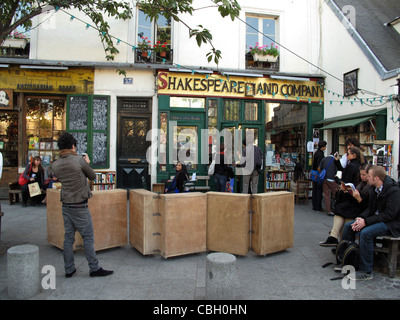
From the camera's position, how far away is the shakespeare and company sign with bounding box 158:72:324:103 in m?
10.3

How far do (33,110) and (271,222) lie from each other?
8.53 metres

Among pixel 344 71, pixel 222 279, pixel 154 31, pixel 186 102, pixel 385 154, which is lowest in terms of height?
pixel 222 279

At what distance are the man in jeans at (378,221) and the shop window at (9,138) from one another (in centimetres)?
986

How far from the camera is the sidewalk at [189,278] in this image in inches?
153

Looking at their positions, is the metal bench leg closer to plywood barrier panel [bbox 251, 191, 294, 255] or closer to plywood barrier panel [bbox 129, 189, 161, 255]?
plywood barrier panel [bbox 251, 191, 294, 255]

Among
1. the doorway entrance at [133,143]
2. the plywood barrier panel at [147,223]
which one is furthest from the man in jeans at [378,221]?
the doorway entrance at [133,143]

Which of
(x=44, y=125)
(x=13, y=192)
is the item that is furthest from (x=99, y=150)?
(x=13, y=192)

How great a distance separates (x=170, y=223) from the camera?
4.92 metres

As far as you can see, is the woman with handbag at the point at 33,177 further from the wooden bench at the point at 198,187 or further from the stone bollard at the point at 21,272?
the stone bollard at the point at 21,272

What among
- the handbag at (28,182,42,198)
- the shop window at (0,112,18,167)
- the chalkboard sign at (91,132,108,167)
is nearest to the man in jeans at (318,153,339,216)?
the chalkboard sign at (91,132,108,167)

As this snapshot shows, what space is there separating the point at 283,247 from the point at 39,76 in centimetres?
874

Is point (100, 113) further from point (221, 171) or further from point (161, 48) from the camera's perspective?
point (221, 171)

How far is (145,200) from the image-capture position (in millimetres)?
5027

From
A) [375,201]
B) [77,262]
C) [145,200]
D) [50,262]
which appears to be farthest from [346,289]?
[50,262]
